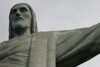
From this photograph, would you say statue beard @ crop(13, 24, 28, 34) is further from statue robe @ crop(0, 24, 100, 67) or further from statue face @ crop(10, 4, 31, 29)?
statue robe @ crop(0, 24, 100, 67)

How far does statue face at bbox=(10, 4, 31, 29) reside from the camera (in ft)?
40.4

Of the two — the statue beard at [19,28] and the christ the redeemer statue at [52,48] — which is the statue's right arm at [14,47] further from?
the statue beard at [19,28]

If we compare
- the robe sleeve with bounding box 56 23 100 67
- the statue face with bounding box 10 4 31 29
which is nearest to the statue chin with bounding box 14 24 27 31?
the statue face with bounding box 10 4 31 29

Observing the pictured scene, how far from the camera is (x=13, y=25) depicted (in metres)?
12.4

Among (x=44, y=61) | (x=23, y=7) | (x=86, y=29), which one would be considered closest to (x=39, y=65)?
(x=44, y=61)

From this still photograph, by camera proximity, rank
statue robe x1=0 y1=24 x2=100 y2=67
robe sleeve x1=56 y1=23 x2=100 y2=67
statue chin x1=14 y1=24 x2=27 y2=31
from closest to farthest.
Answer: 1. statue robe x1=0 y1=24 x2=100 y2=67
2. robe sleeve x1=56 y1=23 x2=100 y2=67
3. statue chin x1=14 y1=24 x2=27 y2=31

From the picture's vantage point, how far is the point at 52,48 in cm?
1097

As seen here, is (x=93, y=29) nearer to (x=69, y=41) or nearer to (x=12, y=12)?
(x=69, y=41)

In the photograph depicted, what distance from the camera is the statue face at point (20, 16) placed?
12.3m

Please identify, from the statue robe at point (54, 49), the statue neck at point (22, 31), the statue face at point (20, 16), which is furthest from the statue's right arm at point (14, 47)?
the statue face at point (20, 16)

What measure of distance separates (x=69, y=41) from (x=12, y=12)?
2446mm

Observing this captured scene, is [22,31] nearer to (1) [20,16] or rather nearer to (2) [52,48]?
(1) [20,16]

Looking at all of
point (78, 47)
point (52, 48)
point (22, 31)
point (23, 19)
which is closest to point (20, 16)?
point (23, 19)

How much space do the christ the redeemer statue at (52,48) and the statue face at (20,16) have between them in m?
0.59
